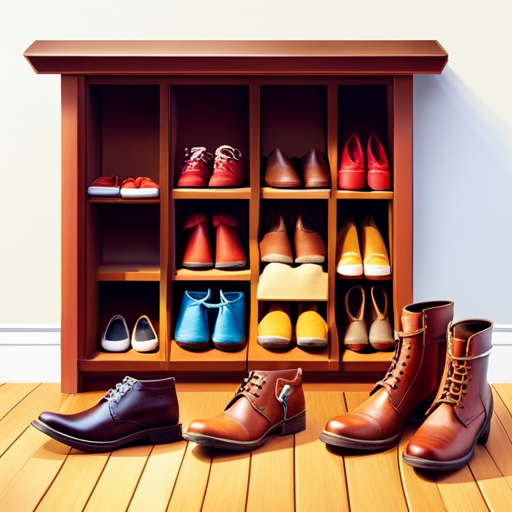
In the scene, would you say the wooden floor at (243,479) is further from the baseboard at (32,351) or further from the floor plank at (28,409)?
the baseboard at (32,351)

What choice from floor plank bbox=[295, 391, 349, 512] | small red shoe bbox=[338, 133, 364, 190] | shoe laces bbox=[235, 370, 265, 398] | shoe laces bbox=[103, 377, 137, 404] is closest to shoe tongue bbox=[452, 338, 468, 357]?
floor plank bbox=[295, 391, 349, 512]

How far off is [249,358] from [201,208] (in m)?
0.73

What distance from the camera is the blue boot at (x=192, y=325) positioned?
2.38 m

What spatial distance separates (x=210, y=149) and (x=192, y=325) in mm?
791

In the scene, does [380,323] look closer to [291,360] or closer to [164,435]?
[291,360]

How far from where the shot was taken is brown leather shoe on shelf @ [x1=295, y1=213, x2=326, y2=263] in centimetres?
243

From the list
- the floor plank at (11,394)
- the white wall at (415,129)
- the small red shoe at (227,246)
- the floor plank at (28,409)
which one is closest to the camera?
the floor plank at (28,409)

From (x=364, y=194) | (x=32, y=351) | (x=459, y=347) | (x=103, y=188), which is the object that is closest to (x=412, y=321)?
(x=459, y=347)

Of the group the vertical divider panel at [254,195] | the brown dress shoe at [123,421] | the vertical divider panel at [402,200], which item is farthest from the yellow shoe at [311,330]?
the brown dress shoe at [123,421]

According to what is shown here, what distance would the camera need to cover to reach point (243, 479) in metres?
1.64

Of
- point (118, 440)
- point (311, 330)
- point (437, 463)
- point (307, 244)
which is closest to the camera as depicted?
point (437, 463)

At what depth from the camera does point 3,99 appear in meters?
2.73

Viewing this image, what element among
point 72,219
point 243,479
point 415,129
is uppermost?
point 415,129

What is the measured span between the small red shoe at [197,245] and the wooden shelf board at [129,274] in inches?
5.3
